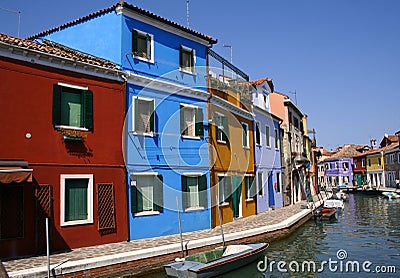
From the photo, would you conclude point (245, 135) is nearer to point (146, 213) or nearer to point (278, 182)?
point (278, 182)

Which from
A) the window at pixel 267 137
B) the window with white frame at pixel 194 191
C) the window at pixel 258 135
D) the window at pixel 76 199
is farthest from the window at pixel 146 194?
the window at pixel 267 137

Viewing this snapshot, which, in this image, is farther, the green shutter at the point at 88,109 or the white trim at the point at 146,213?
the white trim at the point at 146,213

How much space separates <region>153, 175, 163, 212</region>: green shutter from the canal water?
3811 mm

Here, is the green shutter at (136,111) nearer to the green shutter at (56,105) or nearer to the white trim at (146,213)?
the green shutter at (56,105)

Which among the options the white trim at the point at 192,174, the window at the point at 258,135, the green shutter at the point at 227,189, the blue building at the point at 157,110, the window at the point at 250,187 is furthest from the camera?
the window at the point at 258,135

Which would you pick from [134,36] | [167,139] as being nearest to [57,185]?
[167,139]

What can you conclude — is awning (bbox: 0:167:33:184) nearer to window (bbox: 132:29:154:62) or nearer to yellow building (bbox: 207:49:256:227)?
window (bbox: 132:29:154:62)

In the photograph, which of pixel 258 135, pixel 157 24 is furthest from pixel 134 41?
pixel 258 135

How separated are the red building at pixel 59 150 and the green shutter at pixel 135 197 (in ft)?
1.11

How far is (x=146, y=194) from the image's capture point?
1448cm

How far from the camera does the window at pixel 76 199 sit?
1193cm

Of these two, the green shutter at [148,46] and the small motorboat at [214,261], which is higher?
the green shutter at [148,46]

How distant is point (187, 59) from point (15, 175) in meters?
9.36

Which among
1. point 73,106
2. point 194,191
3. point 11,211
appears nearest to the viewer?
point 11,211
